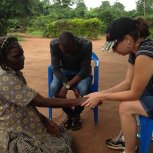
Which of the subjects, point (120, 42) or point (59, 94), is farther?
point (59, 94)

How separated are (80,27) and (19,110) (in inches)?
803

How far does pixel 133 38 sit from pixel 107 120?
1.94 metres

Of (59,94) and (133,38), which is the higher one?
(133,38)

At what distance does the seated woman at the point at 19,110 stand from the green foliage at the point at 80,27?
19.5 meters

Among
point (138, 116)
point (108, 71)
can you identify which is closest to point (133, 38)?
point (138, 116)

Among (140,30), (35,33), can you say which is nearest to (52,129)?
(140,30)

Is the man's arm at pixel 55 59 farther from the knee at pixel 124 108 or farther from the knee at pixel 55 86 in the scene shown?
the knee at pixel 124 108

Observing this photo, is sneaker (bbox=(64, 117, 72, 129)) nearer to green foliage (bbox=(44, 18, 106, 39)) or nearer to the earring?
the earring

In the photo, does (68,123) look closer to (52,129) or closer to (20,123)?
(52,129)

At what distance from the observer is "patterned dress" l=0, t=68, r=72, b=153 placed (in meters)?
2.71

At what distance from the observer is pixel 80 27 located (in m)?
22.9

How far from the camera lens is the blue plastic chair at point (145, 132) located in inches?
116

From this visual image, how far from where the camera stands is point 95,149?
3.67 meters

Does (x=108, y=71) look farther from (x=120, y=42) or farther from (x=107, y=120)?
(x=120, y=42)
